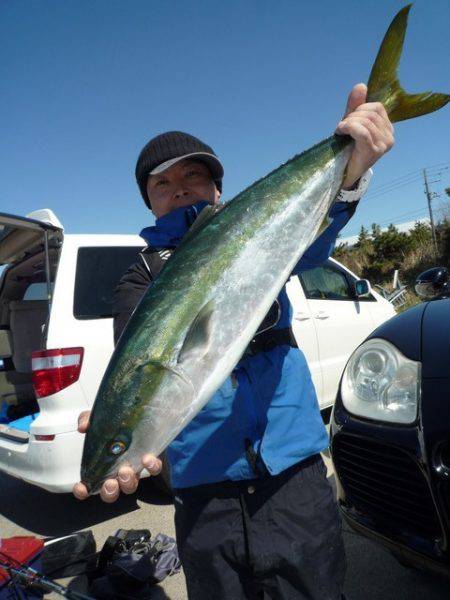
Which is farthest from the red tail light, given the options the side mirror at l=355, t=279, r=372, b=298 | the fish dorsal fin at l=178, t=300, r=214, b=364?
the side mirror at l=355, t=279, r=372, b=298

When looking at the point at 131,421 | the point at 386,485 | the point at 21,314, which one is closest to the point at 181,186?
the point at 131,421

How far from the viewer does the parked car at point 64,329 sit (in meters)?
3.02

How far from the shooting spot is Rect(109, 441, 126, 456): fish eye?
1135 mm

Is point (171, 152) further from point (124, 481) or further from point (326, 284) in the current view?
point (326, 284)

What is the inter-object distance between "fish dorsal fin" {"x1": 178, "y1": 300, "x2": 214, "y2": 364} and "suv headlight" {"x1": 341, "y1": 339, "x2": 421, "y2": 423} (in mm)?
1071

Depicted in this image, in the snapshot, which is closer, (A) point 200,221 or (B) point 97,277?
(A) point 200,221

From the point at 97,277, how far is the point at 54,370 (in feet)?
2.71

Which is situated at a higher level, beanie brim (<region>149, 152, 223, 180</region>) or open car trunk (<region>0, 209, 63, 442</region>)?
beanie brim (<region>149, 152, 223, 180</region>)

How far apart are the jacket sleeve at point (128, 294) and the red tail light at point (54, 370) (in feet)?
4.88

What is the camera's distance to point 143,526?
3.28 metres

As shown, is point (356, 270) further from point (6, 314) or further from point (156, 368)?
point (156, 368)

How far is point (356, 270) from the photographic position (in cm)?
2470

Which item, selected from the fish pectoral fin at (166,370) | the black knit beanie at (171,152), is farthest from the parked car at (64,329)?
the fish pectoral fin at (166,370)

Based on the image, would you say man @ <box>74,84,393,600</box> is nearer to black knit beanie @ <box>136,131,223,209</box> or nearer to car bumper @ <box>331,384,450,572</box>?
car bumper @ <box>331,384,450,572</box>
